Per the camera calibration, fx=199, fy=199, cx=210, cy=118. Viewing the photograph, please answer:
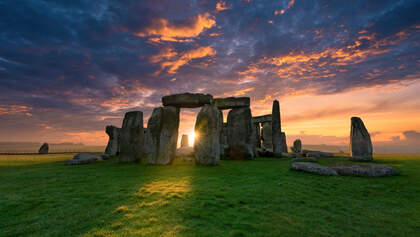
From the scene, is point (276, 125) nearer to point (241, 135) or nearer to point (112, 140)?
point (241, 135)

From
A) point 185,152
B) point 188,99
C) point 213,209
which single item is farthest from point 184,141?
point 213,209

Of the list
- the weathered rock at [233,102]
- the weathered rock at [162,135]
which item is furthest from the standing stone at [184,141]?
the weathered rock at [162,135]

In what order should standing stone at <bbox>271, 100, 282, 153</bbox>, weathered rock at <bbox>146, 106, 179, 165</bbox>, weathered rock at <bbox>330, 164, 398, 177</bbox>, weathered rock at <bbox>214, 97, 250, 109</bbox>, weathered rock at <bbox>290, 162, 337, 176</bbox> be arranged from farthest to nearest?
standing stone at <bbox>271, 100, 282, 153</bbox> → weathered rock at <bbox>214, 97, 250, 109</bbox> → weathered rock at <bbox>146, 106, 179, 165</bbox> → weathered rock at <bbox>290, 162, 337, 176</bbox> → weathered rock at <bbox>330, 164, 398, 177</bbox>

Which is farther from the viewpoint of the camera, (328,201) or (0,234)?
(328,201)

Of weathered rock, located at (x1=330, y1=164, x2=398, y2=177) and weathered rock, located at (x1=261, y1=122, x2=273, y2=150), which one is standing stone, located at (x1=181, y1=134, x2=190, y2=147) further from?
weathered rock, located at (x1=330, y1=164, x2=398, y2=177)

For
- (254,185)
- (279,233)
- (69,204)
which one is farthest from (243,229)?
(69,204)

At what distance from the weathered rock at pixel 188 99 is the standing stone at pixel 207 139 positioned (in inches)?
36.9

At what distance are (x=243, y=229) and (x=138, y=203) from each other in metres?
1.83

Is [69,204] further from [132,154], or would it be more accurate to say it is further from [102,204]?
[132,154]

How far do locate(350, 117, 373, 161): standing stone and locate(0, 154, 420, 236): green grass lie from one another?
593 centimetres

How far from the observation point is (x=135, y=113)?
1016cm

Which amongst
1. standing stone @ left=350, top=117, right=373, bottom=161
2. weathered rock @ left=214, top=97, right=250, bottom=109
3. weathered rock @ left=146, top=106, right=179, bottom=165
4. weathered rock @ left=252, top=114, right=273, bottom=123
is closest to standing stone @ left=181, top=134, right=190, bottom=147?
weathered rock @ left=252, top=114, right=273, bottom=123

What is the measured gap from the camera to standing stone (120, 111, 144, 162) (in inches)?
379

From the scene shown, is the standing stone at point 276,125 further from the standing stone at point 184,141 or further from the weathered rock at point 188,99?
the standing stone at point 184,141
